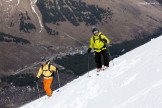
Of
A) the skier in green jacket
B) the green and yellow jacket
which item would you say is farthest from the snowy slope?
the green and yellow jacket

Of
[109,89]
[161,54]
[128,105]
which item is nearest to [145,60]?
[161,54]

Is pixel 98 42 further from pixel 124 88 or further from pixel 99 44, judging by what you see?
pixel 124 88

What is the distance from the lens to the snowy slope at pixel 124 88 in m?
18.0

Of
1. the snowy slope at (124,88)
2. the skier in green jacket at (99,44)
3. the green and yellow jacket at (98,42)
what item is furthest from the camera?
the green and yellow jacket at (98,42)

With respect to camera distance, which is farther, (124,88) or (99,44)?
(99,44)

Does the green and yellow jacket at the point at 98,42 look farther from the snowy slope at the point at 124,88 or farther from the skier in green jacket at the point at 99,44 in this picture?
the snowy slope at the point at 124,88

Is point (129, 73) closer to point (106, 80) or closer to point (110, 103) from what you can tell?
point (106, 80)

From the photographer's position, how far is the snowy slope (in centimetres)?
1800

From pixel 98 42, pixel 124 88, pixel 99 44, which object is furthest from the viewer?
pixel 99 44

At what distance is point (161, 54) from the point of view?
80.3ft

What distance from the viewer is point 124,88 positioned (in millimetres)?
21266

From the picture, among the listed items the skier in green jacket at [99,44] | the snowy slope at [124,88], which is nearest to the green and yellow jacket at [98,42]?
the skier in green jacket at [99,44]

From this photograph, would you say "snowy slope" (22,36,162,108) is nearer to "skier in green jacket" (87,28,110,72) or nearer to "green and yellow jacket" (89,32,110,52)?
"skier in green jacket" (87,28,110,72)

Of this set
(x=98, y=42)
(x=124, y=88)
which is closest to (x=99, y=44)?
(x=98, y=42)
